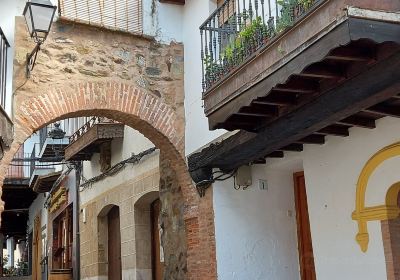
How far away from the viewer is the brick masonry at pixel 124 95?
25.5ft

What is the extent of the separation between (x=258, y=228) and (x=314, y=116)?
285 cm

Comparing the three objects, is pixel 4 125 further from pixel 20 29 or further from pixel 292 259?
pixel 292 259

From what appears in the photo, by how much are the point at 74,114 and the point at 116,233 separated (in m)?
5.66

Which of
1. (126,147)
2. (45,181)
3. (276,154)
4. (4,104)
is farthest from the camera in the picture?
(45,181)

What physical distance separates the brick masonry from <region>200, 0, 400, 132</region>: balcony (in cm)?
143

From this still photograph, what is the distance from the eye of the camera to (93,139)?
1224cm

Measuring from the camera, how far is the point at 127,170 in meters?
12.1

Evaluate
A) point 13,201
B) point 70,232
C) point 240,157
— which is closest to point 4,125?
point 240,157

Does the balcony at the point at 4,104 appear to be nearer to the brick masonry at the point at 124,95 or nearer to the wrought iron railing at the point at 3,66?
the wrought iron railing at the point at 3,66

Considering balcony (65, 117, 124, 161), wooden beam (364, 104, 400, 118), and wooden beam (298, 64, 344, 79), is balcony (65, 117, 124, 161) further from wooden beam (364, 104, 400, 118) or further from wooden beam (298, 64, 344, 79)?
wooden beam (298, 64, 344, 79)

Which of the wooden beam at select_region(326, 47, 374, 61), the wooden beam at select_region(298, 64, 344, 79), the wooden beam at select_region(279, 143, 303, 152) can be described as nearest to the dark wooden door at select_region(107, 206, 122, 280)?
the wooden beam at select_region(279, 143, 303, 152)

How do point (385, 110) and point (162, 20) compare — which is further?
point (162, 20)

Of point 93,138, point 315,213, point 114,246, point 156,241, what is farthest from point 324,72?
point 114,246

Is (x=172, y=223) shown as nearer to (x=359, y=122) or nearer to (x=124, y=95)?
(x=124, y=95)
